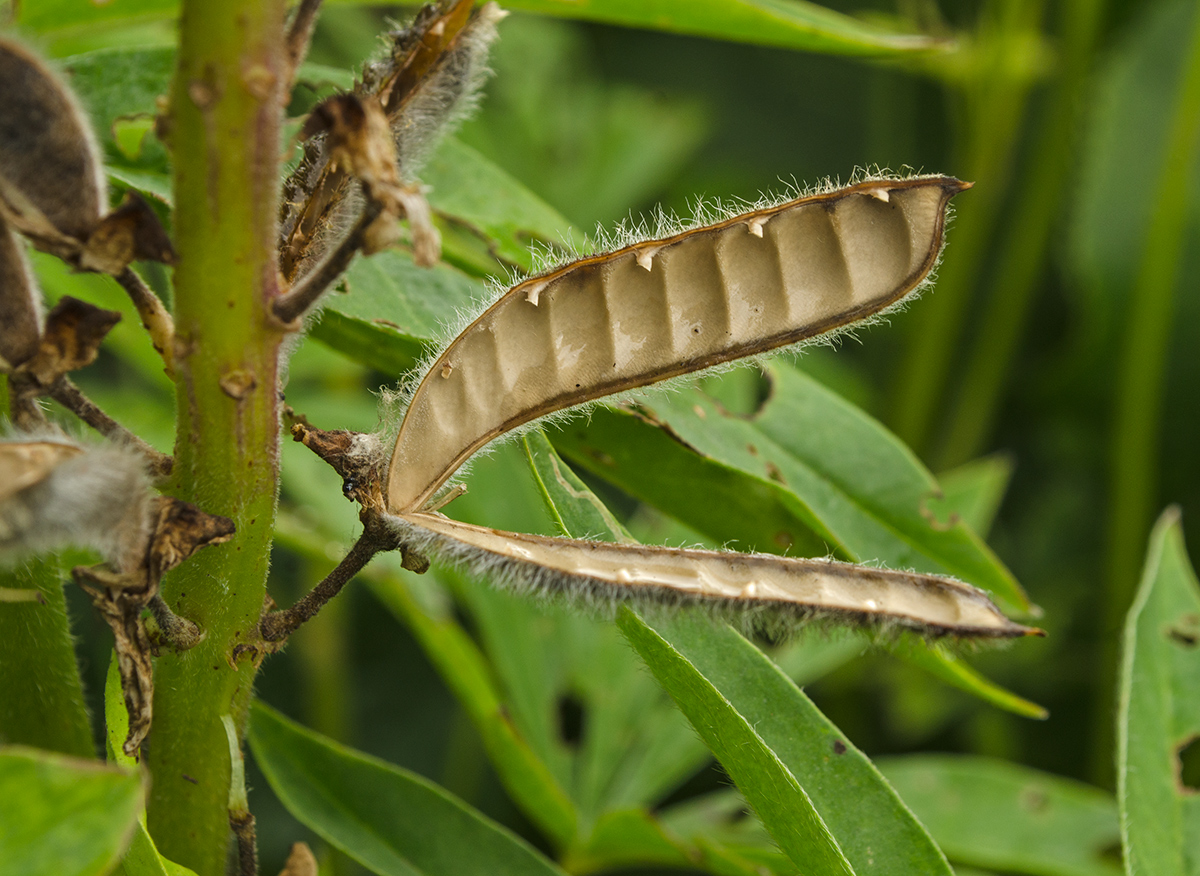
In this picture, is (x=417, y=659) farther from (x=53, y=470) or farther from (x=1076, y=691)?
(x=53, y=470)

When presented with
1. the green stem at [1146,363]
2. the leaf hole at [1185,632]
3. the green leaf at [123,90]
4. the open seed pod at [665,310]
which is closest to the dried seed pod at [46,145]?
the open seed pod at [665,310]

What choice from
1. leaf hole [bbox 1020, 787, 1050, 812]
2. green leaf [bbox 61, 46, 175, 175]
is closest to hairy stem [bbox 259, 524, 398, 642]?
green leaf [bbox 61, 46, 175, 175]

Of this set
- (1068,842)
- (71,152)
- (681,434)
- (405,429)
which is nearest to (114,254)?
(71,152)

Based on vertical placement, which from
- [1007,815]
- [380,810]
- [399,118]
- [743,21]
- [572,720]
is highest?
[743,21]

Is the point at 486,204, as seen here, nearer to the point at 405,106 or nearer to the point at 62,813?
the point at 405,106

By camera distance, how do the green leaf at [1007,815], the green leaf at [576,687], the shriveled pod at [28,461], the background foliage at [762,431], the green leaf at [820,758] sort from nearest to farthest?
the shriveled pod at [28,461]
the green leaf at [820,758]
the background foliage at [762,431]
the green leaf at [1007,815]
the green leaf at [576,687]

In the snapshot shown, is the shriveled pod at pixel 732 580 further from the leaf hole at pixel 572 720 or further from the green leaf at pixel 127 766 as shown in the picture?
the leaf hole at pixel 572 720

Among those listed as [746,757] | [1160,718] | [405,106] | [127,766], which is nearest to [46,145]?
[405,106]
